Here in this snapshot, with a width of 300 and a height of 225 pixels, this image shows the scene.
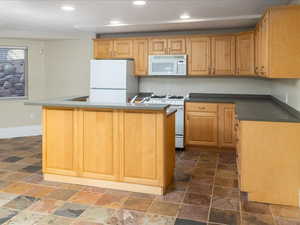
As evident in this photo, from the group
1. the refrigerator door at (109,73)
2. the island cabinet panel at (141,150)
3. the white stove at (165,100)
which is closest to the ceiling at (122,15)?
the refrigerator door at (109,73)

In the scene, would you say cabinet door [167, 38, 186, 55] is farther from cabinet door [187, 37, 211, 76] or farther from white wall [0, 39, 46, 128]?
white wall [0, 39, 46, 128]

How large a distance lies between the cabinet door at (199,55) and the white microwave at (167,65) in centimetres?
14

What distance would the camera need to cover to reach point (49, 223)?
2.54 meters

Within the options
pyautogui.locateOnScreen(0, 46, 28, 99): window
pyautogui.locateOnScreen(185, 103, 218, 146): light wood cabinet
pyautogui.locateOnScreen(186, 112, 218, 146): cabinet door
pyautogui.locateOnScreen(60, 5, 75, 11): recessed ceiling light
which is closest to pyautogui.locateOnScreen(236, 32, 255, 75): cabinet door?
pyautogui.locateOnScreen(185, 103, 218, 146): light wood cabinet

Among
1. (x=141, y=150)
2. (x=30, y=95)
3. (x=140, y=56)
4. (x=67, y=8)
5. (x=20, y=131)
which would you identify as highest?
(x=67, y=8)

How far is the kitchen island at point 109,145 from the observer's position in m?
3.16

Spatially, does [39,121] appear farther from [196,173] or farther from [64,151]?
[196,173]

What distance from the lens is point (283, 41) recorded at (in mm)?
2988

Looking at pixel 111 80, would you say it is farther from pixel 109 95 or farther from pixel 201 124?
pixel 201 124

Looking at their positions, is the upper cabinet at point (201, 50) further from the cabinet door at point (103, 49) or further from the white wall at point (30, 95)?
the white wall at point (30, 95)

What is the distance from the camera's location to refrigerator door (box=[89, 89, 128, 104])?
533cm

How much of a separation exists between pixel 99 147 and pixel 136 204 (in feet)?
Result: 2.69

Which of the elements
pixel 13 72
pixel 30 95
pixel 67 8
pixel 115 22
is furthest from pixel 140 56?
pixel 13 72

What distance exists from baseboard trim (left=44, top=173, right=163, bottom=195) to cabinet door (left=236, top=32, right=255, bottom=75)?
2950 millimetres
